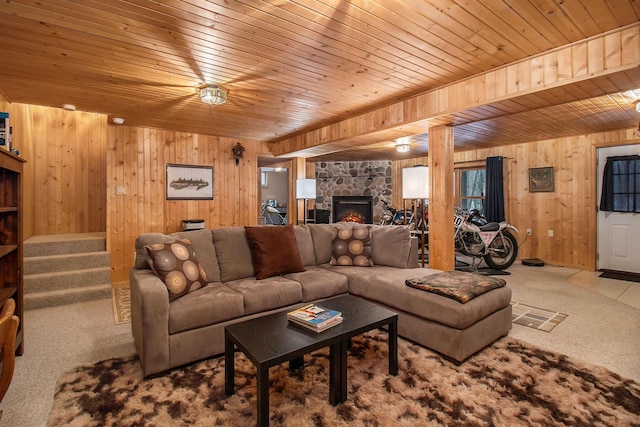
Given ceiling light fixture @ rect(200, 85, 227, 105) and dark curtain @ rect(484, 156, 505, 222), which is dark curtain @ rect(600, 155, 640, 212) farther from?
ceiling light fixture @ rect(200, 85, 227, 105)

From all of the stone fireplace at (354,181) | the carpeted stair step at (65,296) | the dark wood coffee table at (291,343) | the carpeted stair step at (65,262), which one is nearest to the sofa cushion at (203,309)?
the dark wood coffee table at (291,343)

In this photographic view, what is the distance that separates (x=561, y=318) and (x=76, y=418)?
12.5ft

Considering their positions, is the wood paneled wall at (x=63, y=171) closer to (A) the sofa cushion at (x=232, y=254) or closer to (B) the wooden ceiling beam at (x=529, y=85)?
(A) the sofa cushion at (x=232, y=254)

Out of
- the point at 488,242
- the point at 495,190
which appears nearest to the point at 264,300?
the point at 488,242

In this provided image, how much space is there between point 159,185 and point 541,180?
636 centimetres

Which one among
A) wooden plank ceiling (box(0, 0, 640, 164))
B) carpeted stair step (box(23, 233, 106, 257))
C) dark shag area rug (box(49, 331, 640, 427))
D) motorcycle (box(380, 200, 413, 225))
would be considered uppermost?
wooden plank ceiling (box(0, 0, 640, 164))

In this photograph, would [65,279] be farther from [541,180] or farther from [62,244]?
[541,180]

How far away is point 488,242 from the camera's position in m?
5.11

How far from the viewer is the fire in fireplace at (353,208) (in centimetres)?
773

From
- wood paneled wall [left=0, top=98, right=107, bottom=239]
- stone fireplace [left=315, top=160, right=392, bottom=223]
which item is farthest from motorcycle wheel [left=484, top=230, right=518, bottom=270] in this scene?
wood paneled wall [left=0, top=98, right=107, bottom=239]

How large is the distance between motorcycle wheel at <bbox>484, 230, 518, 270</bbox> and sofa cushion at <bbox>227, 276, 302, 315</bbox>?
3824 mm

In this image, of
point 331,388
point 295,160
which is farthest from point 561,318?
point 295,160

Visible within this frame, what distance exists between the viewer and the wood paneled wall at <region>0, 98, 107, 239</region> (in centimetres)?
453

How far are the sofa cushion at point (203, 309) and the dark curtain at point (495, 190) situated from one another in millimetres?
5381
